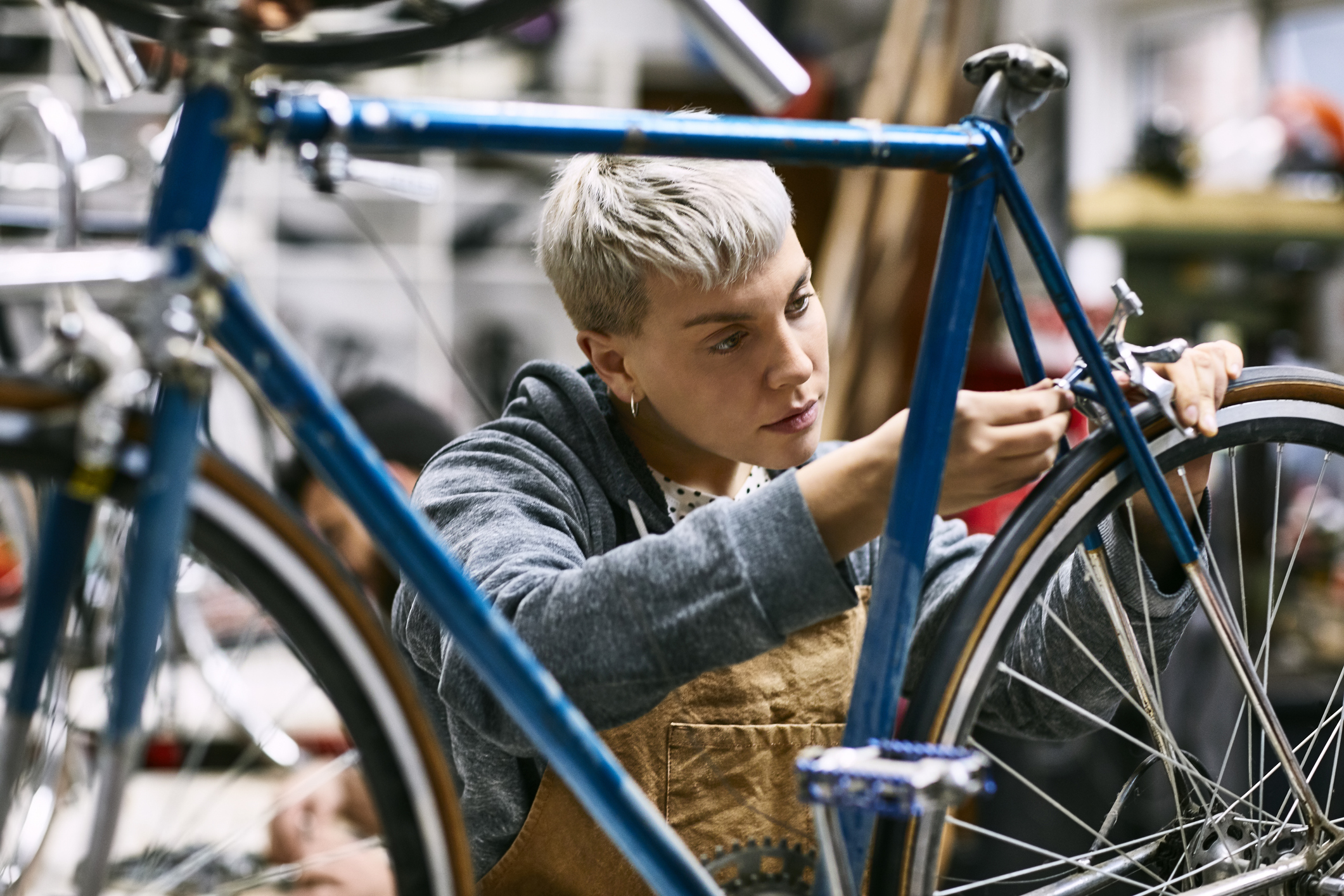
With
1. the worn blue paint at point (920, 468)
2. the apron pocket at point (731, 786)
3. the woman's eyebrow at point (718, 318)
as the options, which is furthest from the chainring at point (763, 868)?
the woman's eyebrow at point (718, 318)

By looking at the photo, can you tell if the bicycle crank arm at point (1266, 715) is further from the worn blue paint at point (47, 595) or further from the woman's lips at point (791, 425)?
the worn blue paint at point (47, 595)

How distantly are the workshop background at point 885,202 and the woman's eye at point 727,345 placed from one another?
0.26m

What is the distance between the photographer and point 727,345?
69cm


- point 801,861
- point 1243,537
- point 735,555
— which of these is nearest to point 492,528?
point 735,555

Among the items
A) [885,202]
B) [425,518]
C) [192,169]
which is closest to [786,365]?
[425,518]

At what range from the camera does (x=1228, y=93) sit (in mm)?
2605

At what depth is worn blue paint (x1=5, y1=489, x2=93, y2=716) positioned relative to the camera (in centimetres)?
44

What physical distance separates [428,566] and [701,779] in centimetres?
30

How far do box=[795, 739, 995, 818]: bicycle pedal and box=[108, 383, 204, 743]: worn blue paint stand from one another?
297 millimetres

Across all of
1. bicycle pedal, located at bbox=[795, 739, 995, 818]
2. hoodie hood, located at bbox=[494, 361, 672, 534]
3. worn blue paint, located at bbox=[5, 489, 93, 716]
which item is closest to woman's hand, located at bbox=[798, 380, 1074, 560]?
bicycle pedal, located at bbox=[795, 739, 995, 818]

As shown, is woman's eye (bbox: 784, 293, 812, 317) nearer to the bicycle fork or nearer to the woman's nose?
the woman's nose

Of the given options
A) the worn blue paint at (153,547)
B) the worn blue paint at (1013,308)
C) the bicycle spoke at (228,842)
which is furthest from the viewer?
the worn blue paint at (1013,308)

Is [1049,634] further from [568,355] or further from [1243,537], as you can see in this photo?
[568,355]

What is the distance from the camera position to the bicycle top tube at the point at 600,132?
1.59ft
